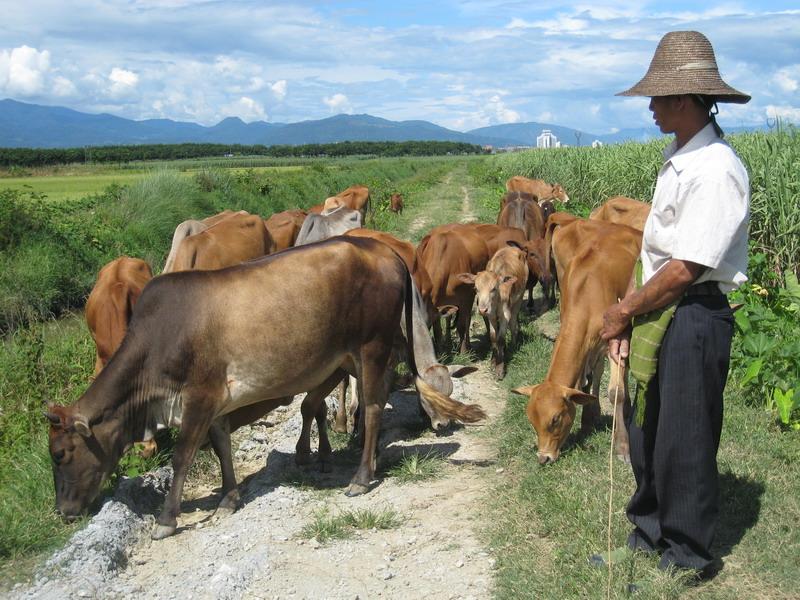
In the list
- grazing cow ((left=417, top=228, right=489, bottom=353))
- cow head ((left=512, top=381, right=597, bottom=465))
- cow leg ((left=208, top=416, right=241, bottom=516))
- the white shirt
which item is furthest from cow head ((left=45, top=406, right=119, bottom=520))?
grazing cow ((left=417, top=228, right=489, bottom=353))

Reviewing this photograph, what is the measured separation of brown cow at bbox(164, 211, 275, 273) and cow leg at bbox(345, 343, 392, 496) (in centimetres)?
423

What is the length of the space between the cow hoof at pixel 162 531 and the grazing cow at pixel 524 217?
10.7 metres

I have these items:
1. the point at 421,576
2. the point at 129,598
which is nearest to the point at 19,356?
the point at 129,598

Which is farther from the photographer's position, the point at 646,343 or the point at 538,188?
the point at 538,188

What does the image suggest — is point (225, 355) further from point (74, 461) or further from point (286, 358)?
point (74, 461)

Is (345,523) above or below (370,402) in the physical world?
below

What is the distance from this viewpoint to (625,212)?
11.6m

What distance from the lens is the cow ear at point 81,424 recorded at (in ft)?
19.1

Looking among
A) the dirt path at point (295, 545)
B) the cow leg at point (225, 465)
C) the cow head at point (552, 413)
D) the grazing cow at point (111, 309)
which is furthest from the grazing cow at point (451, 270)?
the cow leg at point (225, 465)

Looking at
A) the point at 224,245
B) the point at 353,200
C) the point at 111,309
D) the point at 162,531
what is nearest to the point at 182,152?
the point at 353,200

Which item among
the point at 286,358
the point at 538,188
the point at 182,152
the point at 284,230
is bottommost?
the point at 286,358

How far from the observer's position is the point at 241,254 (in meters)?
11.1

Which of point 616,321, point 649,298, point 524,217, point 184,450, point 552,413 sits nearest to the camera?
point 649,298

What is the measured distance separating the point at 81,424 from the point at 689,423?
410 cm
